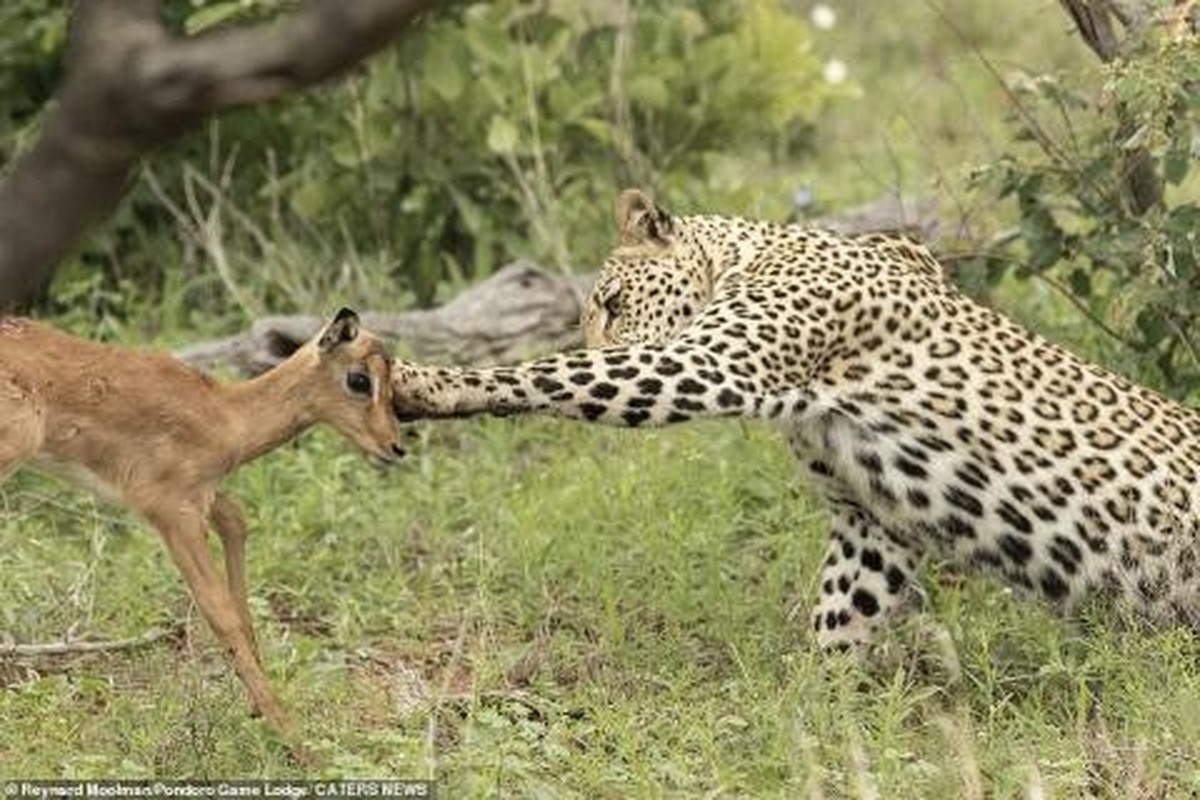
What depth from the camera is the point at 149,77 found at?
3.12 metres

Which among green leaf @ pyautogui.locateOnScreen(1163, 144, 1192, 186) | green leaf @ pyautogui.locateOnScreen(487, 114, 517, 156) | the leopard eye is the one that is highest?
green leaf @ pyautogui.locateOnScreen(1163, 144, 1192, 186)

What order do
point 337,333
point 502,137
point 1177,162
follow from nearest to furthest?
point 337,333 → point 1177,162 → point 502,137

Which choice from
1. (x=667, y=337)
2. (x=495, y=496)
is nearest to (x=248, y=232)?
(x=495, y=496)

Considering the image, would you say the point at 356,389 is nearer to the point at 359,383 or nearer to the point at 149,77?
the point at 359,383

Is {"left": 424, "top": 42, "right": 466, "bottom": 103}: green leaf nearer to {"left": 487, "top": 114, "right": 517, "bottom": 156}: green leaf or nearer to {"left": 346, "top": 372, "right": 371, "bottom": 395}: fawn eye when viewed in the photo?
{"left": 487, "top": 114, "right": 517, "bottom": 156}: green leaf

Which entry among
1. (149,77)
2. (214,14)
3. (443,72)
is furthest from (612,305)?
(149,77)

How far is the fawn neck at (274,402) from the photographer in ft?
20.6

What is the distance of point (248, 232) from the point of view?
10258 millimetres

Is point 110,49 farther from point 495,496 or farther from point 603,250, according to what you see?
point 603,250

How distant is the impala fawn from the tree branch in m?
2.53

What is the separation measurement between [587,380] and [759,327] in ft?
1.87

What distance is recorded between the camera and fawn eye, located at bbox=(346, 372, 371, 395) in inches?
248

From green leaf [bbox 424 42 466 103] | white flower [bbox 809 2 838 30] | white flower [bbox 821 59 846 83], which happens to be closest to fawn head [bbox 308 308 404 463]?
green leaf [bbox 424 42 466 103]

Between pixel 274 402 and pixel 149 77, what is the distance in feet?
10.6
